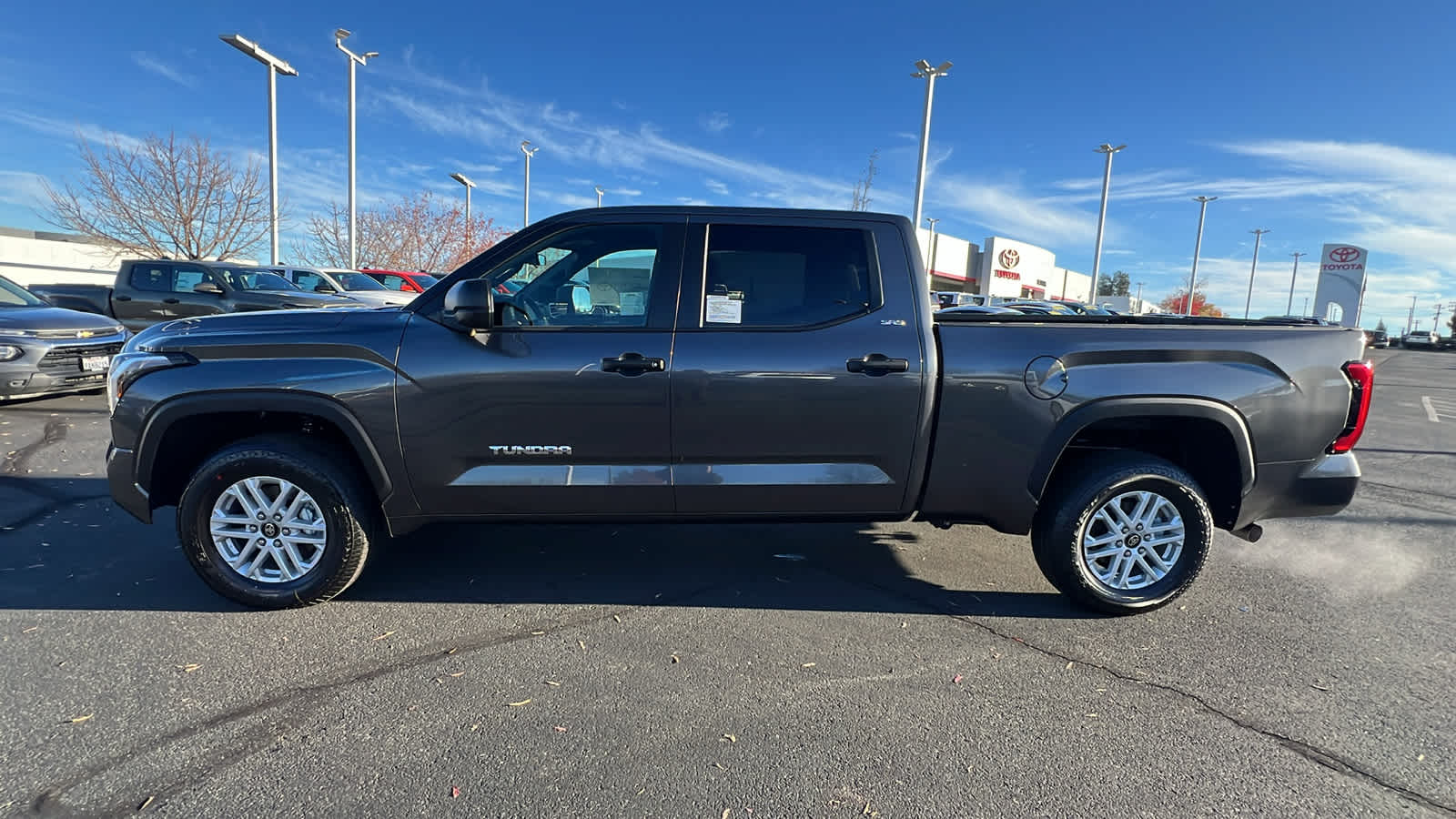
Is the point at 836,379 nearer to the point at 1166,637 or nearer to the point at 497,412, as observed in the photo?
the point at 497,412

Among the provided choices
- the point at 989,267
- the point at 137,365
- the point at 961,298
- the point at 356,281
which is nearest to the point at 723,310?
the point at 137,365

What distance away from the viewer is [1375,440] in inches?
351

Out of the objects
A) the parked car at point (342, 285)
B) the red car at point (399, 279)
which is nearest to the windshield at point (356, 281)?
the parked car at point (342, 285)

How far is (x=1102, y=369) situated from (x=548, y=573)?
9.52 feet

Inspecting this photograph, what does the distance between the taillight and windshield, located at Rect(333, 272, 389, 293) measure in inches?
600

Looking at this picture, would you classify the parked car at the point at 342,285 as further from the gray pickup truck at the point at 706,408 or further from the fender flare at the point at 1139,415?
the fender flare at the point at 1139,415

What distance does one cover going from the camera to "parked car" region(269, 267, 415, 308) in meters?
13.1

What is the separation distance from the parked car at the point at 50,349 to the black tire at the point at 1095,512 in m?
9.16

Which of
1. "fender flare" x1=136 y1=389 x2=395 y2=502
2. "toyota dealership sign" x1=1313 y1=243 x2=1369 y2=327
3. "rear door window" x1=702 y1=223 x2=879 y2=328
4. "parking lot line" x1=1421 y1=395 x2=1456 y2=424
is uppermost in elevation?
"toyota dealership sign" x1=1313 y1=243 x2=1369 y2=327

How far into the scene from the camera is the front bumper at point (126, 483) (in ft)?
11.0

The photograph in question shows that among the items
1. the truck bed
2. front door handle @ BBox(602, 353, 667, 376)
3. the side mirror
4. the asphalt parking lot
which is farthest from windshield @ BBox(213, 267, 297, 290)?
the truck bed

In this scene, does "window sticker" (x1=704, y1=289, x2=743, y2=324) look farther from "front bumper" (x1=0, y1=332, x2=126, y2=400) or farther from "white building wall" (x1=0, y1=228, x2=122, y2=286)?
"white building wall" (x1=0, y1=228, x2=122, y2=286)

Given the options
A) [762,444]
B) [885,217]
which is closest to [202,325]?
[762,444]

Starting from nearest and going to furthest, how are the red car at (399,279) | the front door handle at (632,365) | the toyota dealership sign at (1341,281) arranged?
the front door handle at (632,365) → the red car at (399,279) → the toyota dealership sign at (1341,281)
